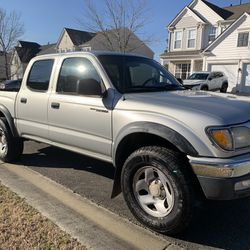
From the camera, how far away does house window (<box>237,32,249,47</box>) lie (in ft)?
91.8

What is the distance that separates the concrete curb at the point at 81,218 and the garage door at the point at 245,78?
25.0 metres

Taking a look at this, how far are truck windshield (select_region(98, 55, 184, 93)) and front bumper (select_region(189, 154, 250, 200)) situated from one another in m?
1.49

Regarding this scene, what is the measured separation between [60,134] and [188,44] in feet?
103

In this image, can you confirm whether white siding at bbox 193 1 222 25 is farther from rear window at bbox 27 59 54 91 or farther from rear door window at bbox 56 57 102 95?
rear door window at bbox 56 57 102 95

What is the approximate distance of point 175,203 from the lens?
336cm

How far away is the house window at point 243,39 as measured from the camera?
91.8 feet

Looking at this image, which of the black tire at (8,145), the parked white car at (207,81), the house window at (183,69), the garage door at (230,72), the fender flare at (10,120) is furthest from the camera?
the house window at (183,69)

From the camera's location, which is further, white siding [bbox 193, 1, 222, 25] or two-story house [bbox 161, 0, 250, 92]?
white siding [bbox 193, 1, 222, 25]

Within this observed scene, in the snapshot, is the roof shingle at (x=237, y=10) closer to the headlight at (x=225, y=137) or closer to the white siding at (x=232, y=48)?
the white siding at (x=232, y=48)

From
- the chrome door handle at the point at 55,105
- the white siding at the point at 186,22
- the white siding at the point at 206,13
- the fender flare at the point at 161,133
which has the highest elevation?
the white siding at the point at 206,13

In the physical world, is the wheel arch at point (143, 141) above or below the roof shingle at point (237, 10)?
below

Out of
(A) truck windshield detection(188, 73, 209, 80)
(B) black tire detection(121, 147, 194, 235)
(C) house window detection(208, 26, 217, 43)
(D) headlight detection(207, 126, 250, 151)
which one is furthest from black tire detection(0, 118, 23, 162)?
(C) house window detection(208, 26, 217, 43)

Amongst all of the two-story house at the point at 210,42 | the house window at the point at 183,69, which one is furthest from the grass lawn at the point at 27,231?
the house window at the point at 183,69

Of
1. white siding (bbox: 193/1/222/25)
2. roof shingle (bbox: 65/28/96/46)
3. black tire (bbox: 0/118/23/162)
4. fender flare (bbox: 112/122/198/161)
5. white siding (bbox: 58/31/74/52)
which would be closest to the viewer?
fender flare (bbox: 112/122/198/161)
